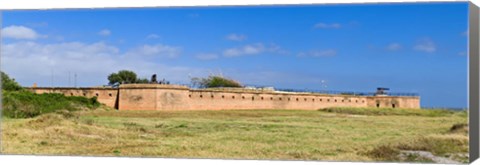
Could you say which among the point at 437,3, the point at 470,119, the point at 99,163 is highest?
the point at 437,3

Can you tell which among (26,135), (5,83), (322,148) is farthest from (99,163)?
(5,83)

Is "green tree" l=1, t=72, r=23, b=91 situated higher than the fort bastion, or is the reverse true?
"green tree" l=1, t=72, r=23, b=91

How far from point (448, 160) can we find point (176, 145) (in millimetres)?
4220

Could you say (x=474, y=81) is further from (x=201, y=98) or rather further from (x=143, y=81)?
(x=201, y=98)

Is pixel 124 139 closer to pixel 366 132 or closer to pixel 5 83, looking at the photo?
pixel 5 83

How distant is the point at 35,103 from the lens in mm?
14953

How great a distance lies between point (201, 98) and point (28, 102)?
24.7 ft

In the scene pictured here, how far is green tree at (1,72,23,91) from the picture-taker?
12844mm

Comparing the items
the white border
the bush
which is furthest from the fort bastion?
the white border

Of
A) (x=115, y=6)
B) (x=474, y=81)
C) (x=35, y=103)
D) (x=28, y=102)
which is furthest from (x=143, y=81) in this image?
(x=474, y=81)

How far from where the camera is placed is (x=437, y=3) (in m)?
8.62

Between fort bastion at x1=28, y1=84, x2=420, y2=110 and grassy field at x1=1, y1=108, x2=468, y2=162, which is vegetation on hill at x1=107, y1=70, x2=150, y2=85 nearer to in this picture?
fort bastion at x1=28, y1=84, x2=420, y2=110

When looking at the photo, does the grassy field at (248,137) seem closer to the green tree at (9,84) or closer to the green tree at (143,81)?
the green tree at (9,84)

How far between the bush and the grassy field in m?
1.21
